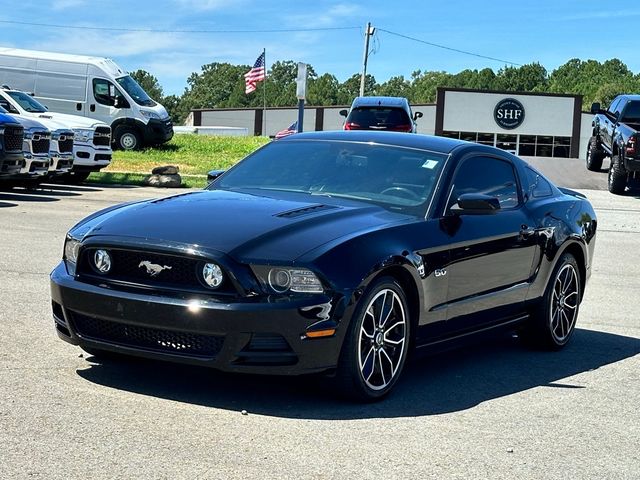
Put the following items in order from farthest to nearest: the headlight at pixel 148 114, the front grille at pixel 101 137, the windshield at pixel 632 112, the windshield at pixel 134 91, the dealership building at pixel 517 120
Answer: the dealership building at pixel 517 120, the windshield at pixel 134 91, the headlight at pixel 148 114, the windshield at pixel 632 112, the front grille at pixel 101 137

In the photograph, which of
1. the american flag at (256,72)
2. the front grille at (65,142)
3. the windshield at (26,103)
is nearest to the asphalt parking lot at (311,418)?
the front grille at (65,142)

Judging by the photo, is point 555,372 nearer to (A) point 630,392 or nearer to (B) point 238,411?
(A) point 630,392

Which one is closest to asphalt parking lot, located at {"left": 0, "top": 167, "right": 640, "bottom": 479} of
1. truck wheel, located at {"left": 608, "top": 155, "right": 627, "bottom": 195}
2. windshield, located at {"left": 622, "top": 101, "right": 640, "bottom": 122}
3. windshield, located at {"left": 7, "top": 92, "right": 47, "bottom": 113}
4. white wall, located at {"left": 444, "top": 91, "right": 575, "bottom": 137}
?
windshield, located at {"left": 7, "top": 92, "right": 47, "bottom": 113}

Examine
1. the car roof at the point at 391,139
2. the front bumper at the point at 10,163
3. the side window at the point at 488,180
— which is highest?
the car roof at the point at 391,139

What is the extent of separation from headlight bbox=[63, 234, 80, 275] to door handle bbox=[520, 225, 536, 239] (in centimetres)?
308

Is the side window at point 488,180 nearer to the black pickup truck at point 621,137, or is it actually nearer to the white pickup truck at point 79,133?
the white pickup truck at point 79,133

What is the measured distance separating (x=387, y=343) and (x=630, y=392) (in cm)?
170

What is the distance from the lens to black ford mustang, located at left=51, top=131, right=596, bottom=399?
5.31 meters

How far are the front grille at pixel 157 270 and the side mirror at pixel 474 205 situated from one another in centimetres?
185

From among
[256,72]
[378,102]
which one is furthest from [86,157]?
[256,72]

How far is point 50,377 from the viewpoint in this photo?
589cm

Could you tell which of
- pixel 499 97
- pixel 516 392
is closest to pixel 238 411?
pixel 516 392

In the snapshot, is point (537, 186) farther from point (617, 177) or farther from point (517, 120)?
point (517, 120)

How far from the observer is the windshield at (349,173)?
661 centimetres
